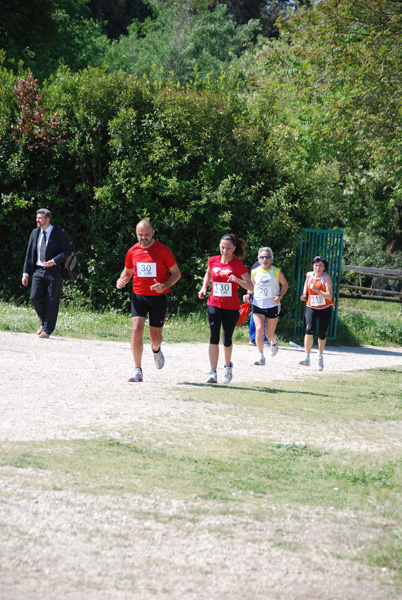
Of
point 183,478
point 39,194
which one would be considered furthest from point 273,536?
point 39,194

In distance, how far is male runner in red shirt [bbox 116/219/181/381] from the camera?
8750mm

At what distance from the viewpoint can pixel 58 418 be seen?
6.53 meters

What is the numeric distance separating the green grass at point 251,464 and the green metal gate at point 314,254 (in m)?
8.66

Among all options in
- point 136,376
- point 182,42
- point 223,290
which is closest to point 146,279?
point 223,290

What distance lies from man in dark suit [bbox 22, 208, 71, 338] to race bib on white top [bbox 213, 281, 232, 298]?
13.4 feet

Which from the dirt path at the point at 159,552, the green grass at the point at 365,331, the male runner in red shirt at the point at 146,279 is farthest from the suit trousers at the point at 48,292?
the green grass at the point at 365,331

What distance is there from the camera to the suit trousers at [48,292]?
12.4 m

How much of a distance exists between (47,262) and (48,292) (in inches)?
21.5

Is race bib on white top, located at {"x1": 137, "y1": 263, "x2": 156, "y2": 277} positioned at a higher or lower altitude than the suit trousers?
higher

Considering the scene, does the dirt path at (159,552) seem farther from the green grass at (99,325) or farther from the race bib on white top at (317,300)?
the green grass at (99,325)

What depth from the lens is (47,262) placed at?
1232 cm

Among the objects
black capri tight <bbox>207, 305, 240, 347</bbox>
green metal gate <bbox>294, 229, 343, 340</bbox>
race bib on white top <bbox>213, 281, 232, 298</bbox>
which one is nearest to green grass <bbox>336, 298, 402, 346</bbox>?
green metal gate <bbox>294, 229, 343, 340</bbox>

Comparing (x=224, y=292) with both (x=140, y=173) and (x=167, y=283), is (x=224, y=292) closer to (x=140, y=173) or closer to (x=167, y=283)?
(x=167, y=283)

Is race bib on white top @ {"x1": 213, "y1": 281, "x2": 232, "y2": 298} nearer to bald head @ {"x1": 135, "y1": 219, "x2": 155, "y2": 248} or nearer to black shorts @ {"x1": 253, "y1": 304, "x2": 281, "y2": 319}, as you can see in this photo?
bald head @ {"x1": 135, "y1": 219, "x2": 155, "y2": 248}
